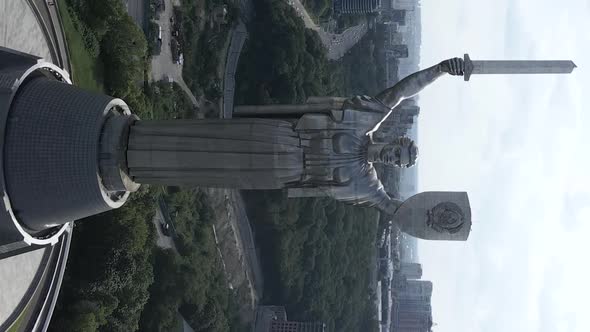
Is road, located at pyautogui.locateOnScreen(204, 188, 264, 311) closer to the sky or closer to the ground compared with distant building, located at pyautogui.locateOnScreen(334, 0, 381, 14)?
closer to the ground

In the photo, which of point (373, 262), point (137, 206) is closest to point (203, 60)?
point (137, 206)

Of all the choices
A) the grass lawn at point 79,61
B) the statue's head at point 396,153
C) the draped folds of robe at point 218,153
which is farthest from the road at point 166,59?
the statue's head at point 396,153

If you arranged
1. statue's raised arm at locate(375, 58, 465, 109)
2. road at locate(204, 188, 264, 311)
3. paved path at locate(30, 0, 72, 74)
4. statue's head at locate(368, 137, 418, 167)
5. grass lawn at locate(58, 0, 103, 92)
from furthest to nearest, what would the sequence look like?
road at locate(204, 188, 264, 311)
grass lawn at locate(58, 0, 103, 92)
paved path at locate(30, 0, 72, 74)
statue's raised arm at locate(375, 58, 465, 109)
statue's head at locate(368, 137, 418, 167)

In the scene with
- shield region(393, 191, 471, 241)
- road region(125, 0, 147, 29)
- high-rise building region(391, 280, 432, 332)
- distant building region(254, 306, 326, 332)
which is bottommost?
high-rise building region(391, 280, 432, 332)

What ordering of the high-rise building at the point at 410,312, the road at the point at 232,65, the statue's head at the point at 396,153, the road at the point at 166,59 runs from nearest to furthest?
the statue's head at the point at 396,153 < the road at the point at 166,59 < the road at the point at 232,65 < the high-rise building at the point at 410,312

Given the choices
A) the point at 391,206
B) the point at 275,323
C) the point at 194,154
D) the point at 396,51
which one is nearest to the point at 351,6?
the point at 396,51

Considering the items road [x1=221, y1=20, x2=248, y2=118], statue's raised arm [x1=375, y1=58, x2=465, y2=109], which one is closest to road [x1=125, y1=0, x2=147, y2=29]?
road [x1=221, y1=20, x2=248, y2=118]

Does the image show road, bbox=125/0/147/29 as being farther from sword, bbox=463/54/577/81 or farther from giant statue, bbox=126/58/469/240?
sword, bbox=463/54/577/81

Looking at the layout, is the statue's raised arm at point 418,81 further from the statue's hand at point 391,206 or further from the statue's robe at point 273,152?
the statue's hand at point 391,206
